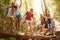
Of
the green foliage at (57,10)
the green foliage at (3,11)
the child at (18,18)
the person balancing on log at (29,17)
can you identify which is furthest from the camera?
the green foliage at (57,10)

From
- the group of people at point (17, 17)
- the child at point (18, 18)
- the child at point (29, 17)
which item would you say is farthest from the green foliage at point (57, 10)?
the child at point (18, 18)

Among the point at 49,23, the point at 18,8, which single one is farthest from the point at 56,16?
the point at 18,8

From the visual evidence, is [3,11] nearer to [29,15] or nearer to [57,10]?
[29,15]

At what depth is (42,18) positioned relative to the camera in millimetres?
7102

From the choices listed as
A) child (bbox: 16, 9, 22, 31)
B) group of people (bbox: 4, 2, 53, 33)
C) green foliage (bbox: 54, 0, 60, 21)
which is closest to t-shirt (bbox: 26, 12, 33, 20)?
group of people (bbox: 4, 2, 53, 33)

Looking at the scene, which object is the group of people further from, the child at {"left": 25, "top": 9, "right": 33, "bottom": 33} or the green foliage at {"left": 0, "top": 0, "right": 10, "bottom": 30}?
the green foliage at {"left": 0, "top": 0, "right": 10, "bottom": 30}

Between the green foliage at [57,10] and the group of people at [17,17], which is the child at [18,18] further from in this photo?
the green foliage at [57,10]

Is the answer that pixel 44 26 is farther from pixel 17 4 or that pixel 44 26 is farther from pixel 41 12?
pixel 17 4

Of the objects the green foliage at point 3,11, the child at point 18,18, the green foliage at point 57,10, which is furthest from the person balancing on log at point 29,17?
the green foliage at point 57,10

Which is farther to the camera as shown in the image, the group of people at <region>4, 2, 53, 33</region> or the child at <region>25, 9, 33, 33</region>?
the child at <region>25, 9, 33, 33</region>

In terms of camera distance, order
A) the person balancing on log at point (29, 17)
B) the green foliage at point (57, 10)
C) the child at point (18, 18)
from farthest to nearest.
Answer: the green foliage at point (57, 10), the person balancing on log at point (29, 17), the child at point (18, 18)

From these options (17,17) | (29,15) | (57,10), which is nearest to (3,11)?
(17,17)

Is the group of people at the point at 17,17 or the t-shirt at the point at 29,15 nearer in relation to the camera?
the group of people at the point at 17,17

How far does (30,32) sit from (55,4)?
1.41m
